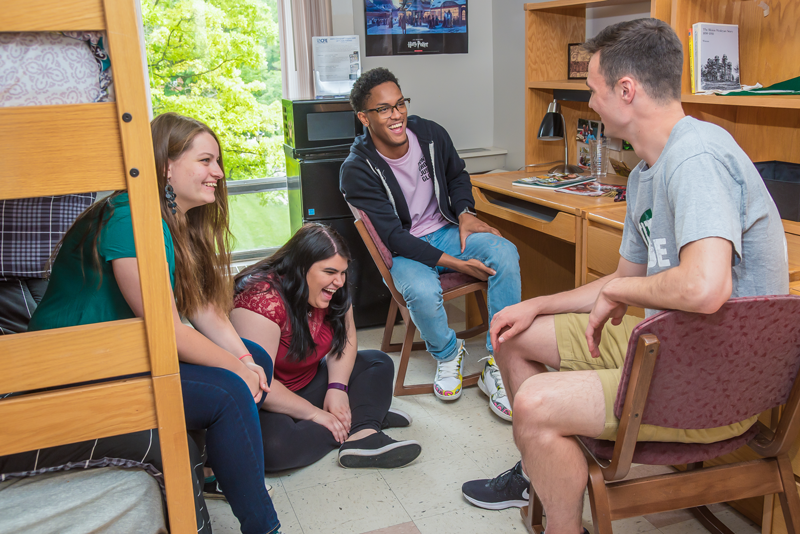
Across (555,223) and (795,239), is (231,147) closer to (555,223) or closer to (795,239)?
(555,223)

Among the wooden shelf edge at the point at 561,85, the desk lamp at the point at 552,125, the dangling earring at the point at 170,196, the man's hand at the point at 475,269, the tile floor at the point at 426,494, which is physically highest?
the wooden shelf edge at the point at 561,85

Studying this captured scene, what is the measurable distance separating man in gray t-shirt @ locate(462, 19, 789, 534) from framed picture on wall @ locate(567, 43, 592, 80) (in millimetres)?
1446

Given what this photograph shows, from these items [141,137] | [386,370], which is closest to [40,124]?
[141,137]

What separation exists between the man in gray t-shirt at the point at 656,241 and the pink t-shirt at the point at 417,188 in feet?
4.21

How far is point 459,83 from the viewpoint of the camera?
4.07 m

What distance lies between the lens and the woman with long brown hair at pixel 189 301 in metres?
1.49

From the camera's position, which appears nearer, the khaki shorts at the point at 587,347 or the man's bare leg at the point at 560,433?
the man's bare leg at the point at 560,433

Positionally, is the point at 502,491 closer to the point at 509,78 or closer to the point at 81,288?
the point at 81,288

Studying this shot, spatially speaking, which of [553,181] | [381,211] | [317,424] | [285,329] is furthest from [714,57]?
[317,424]

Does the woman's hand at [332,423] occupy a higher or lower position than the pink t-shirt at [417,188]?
lower

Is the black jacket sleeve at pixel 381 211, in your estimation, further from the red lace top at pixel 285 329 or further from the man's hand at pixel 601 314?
the man's hand at pixel 601 314

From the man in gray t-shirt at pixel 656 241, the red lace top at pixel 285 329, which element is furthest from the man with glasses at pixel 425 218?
the man in gray t-shirt at pixel 656 241

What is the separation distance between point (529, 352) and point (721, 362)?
1.86 ft

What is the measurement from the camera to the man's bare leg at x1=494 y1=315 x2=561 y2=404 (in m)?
1.70
